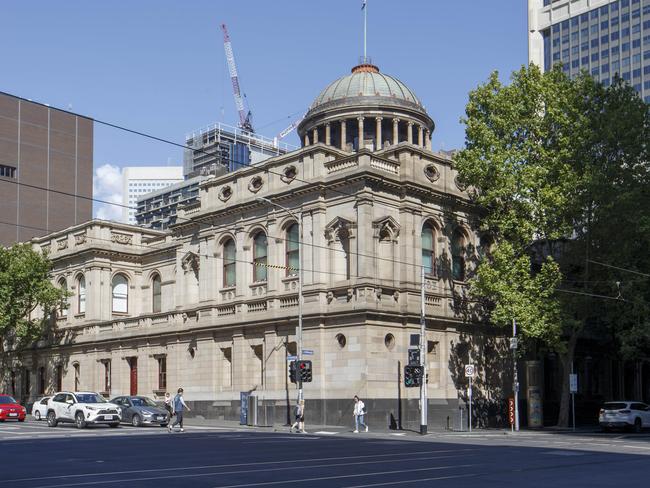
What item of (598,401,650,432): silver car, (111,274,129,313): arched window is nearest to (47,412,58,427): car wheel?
(111,274,129,313): arched window

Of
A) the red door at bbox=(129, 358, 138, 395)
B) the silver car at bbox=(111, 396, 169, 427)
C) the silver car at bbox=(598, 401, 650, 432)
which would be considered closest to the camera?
the silver car at bbox=(111, 396, 169, 427)

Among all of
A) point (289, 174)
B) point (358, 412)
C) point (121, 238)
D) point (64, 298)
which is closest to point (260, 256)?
point (289, 174)

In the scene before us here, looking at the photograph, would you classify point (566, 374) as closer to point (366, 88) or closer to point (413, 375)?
point (413, 375)

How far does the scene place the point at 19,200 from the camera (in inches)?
3497

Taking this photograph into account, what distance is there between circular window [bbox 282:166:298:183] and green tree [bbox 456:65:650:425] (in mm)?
8753

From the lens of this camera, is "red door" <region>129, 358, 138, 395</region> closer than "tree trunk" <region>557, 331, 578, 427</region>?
No

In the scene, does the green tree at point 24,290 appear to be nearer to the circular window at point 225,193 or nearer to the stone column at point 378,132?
the circular window at point 225,193

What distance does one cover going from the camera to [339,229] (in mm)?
45781

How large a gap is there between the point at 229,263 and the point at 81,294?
16.6 meters

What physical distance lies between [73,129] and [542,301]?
65.0 m

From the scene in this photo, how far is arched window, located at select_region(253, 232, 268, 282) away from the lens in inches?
1964

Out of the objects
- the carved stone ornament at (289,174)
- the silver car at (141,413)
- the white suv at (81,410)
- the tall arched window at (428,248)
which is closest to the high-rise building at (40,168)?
the carved stone ornament at (289,174)

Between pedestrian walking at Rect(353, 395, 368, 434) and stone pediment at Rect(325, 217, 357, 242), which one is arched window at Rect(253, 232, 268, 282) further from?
pedestrian walking at Rect(353, 395, 368, 434)

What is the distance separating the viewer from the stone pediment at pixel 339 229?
44.9m
